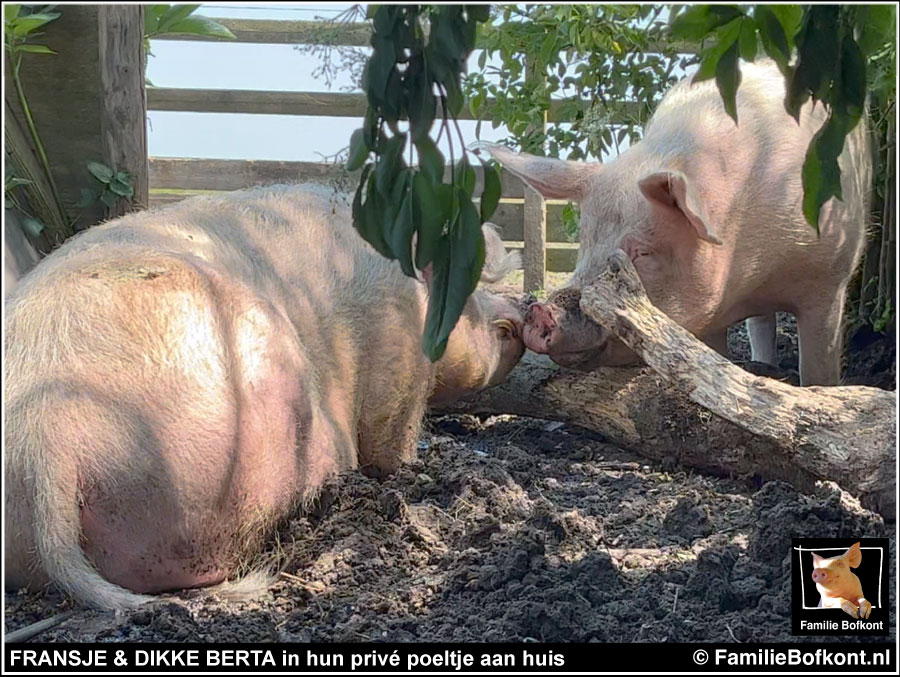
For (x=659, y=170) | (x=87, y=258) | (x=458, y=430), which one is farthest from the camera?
(x=458, y=430)

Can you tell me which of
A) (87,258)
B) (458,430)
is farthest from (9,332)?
(458,430)

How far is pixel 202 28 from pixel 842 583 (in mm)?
1494

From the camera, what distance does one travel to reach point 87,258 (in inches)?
99.0

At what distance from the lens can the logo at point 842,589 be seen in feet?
5.53

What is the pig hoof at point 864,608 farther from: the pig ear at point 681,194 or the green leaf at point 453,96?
the pig ear at point 681,194

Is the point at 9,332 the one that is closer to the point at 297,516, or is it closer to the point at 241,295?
the point at 241,295

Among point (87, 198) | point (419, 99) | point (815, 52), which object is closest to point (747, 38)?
point (815, 52)

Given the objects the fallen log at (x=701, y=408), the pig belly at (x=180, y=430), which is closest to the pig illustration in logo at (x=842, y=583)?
the fallen log at (x=701, y=408)

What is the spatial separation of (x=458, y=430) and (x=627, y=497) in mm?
1018

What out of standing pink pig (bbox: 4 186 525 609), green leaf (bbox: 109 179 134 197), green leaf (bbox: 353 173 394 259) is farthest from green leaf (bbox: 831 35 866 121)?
green leaf (bbox: 109 179 134 197)

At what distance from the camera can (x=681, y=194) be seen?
10.8ft

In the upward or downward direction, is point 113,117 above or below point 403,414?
above

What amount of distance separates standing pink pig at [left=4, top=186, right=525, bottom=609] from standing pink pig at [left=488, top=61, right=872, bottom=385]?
88 cm
